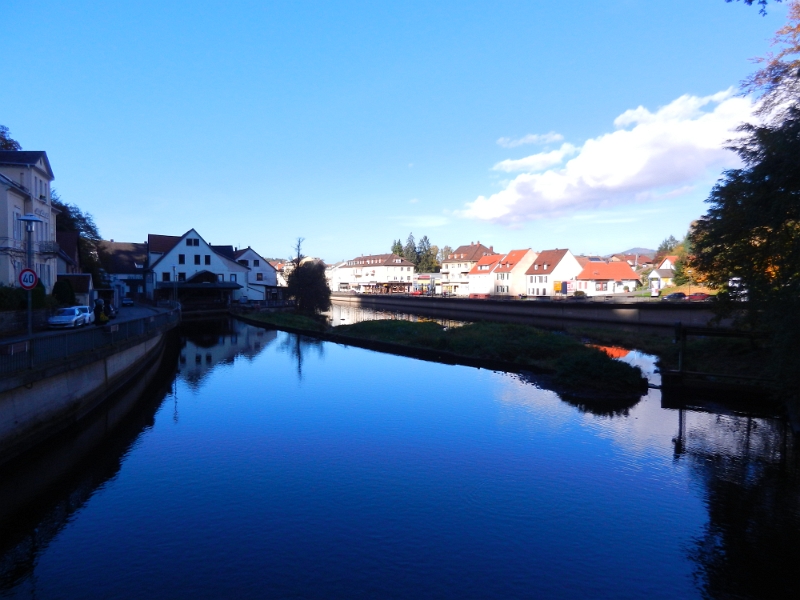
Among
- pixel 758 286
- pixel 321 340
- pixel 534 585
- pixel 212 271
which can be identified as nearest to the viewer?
pixel 534 585

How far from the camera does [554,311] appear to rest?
5862 centimetres

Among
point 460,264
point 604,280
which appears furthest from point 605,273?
point 460,264

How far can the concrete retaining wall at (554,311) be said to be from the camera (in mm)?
43656

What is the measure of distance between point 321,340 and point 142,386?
2001cm

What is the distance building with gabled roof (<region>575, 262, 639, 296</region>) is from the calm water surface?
230ft

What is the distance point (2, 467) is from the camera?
12.9 metres

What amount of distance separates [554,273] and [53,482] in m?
84.6

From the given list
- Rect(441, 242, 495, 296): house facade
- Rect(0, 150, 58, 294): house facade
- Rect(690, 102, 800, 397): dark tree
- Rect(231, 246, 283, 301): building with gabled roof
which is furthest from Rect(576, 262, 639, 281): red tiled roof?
Rect(0, 150, 58, 294): house facade

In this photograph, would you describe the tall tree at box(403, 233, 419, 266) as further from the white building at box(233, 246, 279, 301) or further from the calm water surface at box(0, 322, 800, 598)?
the calm water surface at box(0, 322, 800, 598)

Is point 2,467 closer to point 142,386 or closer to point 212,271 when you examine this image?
point 142,386

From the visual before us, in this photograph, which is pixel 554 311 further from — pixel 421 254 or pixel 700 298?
pixel 421 254

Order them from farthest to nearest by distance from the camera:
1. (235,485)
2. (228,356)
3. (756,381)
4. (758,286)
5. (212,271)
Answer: (212,271), (228,356), (756,381), (758,286), (235,485)

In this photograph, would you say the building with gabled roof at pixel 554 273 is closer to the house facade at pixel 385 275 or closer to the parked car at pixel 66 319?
the house facade at pixel 385 275

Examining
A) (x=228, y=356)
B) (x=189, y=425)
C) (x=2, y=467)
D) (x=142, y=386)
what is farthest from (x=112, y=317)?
(x=2, y=467)
